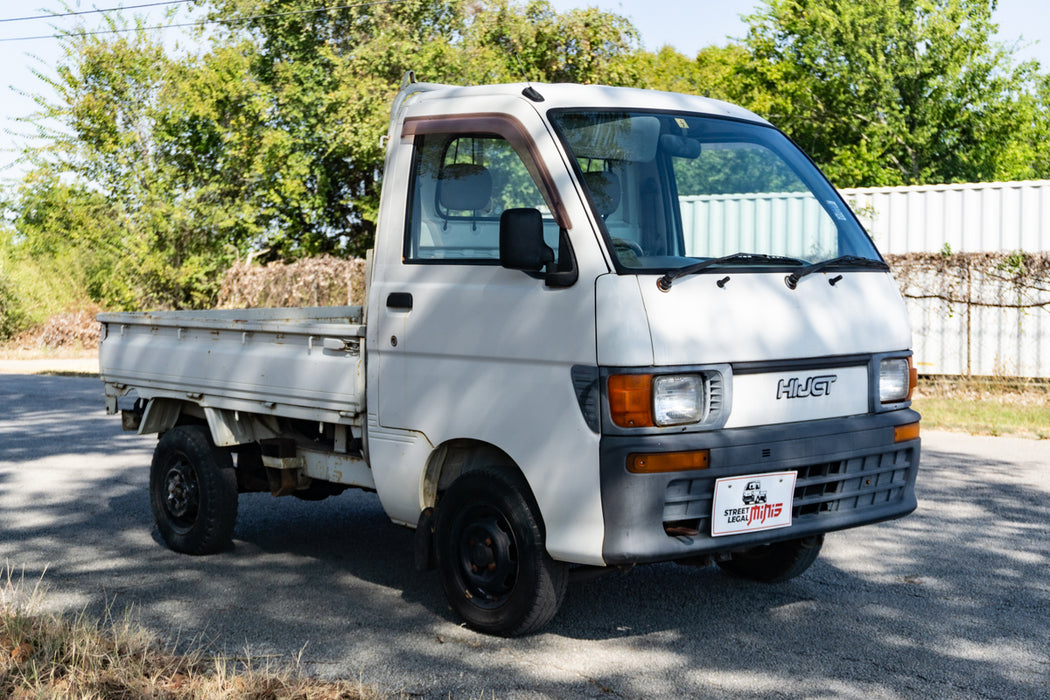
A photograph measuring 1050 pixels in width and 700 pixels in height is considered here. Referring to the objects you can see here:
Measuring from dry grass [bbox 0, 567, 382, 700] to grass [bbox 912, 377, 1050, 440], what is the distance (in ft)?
29.3

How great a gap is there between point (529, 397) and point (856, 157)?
30.2 meters

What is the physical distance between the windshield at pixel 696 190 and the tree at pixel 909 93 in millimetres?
27755

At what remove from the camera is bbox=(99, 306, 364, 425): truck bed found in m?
5.37

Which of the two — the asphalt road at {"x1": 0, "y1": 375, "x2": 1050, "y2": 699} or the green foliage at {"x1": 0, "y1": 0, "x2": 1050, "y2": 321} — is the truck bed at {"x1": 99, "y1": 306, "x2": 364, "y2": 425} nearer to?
the asphalt road at {"x1": 0, "y1": 375, "x2": 1050, "y2": 699}

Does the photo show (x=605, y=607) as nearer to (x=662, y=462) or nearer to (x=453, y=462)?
(x=453, y=462)

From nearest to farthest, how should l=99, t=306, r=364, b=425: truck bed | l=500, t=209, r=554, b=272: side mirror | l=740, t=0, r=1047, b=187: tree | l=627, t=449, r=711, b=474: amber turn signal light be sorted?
l=627, t=449, r=711, b=474: amber turn signal light < l=500, t=209, r=554, b=272: side mirror < l=99, t=306, r=364, b=425: truck bed < l=740, t=0, r=1047, b=187: tree

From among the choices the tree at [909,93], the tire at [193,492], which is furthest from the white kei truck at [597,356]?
the tree at [909,93]

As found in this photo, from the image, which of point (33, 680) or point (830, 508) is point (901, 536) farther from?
point (33, 680)

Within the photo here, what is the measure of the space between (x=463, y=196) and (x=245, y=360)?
1.64 m

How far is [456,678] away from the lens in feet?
14.0

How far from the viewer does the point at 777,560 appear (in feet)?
18.3

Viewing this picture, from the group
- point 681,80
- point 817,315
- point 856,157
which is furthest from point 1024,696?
point 681,80

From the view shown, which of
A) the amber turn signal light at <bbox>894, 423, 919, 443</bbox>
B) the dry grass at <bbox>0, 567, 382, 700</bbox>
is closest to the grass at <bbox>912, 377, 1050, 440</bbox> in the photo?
the amber turn signal light at <bbox>894, 423, 919, 443</bbox>

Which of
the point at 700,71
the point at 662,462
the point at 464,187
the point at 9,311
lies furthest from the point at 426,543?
the point at 700,71
